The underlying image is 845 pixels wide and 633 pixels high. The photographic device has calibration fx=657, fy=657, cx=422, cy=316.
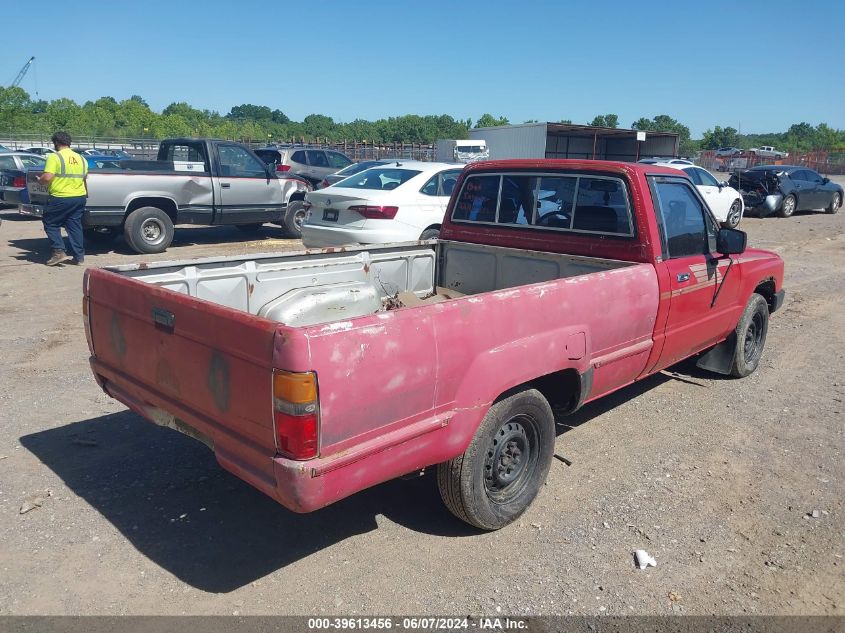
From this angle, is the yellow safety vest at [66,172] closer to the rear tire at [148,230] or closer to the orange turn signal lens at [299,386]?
the rear tire at [148,230]

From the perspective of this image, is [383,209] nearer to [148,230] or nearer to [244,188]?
[244,188]

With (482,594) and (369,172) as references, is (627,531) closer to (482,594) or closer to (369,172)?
(482,594)

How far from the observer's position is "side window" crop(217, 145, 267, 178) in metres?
12.1

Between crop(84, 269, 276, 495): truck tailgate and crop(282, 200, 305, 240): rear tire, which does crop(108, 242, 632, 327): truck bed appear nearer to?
crop(84, 269, 276, 495): truck tailgate

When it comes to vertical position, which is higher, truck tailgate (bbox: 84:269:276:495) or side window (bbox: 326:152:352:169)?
side window (bbox: 326:152:352:169)

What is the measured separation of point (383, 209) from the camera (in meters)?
8.95

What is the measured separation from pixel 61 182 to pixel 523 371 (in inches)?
347

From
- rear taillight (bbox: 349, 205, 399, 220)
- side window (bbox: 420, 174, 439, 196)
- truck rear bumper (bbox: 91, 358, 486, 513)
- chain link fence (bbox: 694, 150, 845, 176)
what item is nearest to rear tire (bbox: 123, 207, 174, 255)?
rear taillight (bbox: 349, 205, 399, 220)

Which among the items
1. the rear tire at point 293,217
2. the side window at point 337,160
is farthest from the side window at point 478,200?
the side window at point 337,160

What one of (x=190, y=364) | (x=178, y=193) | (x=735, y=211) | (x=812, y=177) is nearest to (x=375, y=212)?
(x=178, y=193)

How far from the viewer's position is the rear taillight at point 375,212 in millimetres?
8953

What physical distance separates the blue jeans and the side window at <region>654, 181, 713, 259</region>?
8.70m

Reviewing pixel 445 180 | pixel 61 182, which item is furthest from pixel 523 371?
pixel 61 182

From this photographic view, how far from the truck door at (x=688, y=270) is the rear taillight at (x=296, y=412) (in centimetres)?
283
